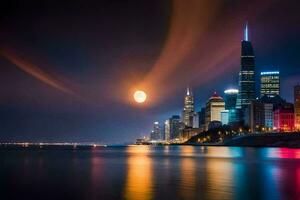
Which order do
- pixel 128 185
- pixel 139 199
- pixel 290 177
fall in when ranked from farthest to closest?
pixel 290 177 < pixel 128 185 < pixel 139 199

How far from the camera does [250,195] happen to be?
137 ft

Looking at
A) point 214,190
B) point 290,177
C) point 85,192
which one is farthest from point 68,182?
point 290,177

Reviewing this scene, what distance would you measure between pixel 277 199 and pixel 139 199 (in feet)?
34.6

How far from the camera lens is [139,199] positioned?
38.8m

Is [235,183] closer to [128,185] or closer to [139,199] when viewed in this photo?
[128,185]

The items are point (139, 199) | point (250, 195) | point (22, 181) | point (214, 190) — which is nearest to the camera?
point (139, 199)

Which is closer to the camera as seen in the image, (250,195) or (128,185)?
(250,195)

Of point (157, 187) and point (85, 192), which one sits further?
point (157, 187)

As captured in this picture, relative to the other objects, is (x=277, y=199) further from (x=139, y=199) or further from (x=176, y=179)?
(x=176, y=179)

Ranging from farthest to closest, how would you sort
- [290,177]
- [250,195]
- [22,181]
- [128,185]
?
[290,177]
[22,181]
[128,185]
[250,195]

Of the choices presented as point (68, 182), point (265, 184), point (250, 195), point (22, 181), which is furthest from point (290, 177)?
point (22, 181)

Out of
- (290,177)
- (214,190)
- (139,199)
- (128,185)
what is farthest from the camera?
(290,177)

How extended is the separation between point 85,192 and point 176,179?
14.3m

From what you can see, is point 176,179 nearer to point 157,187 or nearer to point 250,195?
point 157,187
